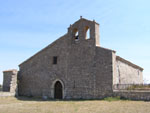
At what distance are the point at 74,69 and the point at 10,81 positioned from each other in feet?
25.9

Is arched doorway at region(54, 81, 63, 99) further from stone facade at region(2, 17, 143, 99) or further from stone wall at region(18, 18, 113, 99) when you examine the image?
stone wall at region(18, 18, 113, 99)

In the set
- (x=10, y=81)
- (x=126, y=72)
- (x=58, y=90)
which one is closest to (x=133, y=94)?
(x=126, y=72)

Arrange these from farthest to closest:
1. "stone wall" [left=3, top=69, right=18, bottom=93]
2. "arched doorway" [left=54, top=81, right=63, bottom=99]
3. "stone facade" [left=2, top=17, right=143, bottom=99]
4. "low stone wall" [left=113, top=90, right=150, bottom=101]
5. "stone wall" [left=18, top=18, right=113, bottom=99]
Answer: "stone wall" [left=3, top=69, right=18, bottom=93] < "arched doorway" [left=54, top=81, right=63, bottom=99] < "stone wall" [left=18, top=18, right=113, bottom=99] < "stone facade" [left=2, top=17, right=143, bottom=99] < "low stone wall" [left=113, top=90, right=150, bottom=101]

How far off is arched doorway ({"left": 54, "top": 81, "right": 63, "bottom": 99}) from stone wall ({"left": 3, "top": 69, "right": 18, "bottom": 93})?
511 cm

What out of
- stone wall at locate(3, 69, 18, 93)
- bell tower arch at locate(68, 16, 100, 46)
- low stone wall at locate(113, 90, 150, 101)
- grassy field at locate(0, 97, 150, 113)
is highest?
bell tower arch at locate(68, 16, 100, 46)

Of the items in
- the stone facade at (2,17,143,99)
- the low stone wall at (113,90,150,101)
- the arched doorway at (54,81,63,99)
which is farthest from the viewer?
the arched doorway at (54,81,63,99)

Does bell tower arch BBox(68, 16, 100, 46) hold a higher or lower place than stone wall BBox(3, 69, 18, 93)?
higher

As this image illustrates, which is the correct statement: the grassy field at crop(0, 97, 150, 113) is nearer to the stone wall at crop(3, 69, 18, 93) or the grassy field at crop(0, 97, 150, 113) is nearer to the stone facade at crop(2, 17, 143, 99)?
the stone facade at crop(2, 17, 143, 99)

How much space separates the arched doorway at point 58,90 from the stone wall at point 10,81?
5.11 metres

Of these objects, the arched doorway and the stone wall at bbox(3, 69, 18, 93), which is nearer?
the arched doorway

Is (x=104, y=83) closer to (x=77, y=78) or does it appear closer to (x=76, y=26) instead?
(x=77, y=78)

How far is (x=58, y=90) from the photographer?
1984cm

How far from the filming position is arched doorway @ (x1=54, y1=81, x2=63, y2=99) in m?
19.7

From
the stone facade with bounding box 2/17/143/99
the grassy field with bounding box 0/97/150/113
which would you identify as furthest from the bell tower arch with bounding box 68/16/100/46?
the grassy field with bounding box 0/97/150/113
